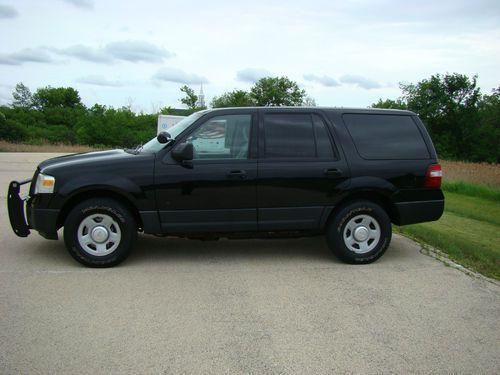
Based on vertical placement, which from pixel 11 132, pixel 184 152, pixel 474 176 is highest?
pixel 11 132

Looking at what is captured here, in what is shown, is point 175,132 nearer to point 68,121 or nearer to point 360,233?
point 360,233

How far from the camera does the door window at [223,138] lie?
19.4 feet

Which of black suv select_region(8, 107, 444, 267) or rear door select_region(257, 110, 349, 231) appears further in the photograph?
rear door select_region(257, 110, 349, 231)

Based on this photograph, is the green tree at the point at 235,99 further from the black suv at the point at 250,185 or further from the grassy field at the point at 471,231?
the black suv at the point at 250,185

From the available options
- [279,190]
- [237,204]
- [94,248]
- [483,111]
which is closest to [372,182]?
[279,190]

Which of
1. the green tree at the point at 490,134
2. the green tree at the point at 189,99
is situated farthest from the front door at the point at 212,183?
the green tree at the point at 490,134

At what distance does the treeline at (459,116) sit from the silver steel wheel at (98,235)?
66.6 meters

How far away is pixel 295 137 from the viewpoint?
20.1ft

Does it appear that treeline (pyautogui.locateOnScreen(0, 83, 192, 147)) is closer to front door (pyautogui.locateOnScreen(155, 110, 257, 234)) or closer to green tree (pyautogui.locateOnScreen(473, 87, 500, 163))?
green tree (pyautogui.locateOnScreen(473, 87, 500, 163))

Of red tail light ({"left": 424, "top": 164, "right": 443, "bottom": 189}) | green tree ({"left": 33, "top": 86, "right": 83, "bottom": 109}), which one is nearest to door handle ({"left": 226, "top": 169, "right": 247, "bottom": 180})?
red tail light ({"left": 424, "top": 164, "right": 443, "bottom": 189})

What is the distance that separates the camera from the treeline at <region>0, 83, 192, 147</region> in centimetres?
5697

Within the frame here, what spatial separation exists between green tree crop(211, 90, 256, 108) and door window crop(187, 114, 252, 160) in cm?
4450

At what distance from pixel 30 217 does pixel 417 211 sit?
4.63 meters

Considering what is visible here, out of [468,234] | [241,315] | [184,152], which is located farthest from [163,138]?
[468,234]
